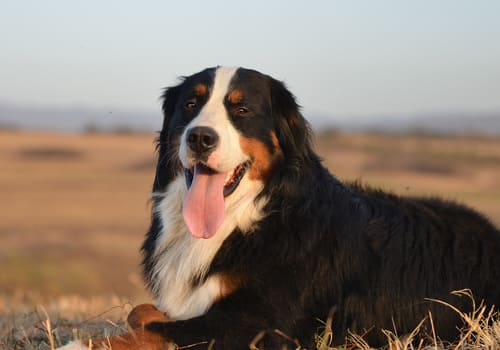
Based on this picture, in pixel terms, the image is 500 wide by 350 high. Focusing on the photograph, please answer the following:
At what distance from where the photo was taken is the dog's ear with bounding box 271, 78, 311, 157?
5.41 metres

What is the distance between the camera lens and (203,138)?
5.04 meters

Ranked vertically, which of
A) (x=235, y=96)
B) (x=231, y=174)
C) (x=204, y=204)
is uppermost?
(x=235, y=96)

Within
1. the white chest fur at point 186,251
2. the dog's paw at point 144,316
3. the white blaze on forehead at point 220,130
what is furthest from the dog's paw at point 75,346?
Result: the white blaze on forehead at point 220,130

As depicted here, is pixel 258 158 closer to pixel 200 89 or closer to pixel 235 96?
Result: pixel 235 96

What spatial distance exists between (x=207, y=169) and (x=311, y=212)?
0.73 meters

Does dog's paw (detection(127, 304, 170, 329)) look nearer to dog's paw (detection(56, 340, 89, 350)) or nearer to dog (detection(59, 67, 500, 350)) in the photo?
dog (detection(59, 67, 500, 350))

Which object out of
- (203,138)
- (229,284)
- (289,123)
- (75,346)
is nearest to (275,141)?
(289,123)

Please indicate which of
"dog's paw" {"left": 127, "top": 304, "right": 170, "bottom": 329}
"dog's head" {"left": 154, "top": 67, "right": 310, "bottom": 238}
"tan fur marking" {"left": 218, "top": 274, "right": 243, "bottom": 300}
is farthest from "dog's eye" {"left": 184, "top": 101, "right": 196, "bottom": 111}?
"dog's paw" {"left": 127, "top": 304, "right": 170, "bottom": 329}

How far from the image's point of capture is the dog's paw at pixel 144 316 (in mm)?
4996

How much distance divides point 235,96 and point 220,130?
34 cm

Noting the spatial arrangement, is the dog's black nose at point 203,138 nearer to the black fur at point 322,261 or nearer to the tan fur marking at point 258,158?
the tan fur marking at point 258,158

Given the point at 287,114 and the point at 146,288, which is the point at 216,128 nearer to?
the point at 287,114

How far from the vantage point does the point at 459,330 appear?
529cm

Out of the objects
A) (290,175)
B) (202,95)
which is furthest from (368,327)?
(202,95)
